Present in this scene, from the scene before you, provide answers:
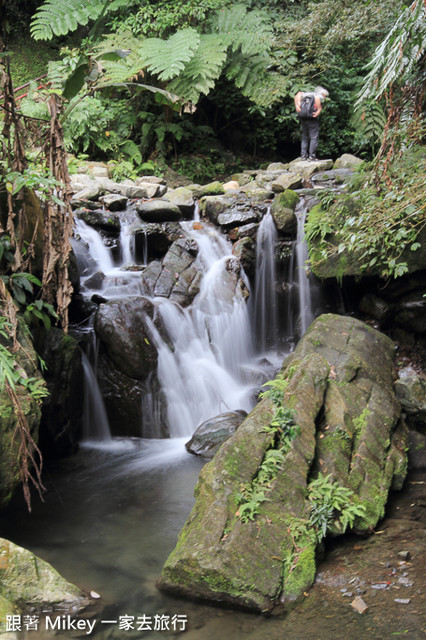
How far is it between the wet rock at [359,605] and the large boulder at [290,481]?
1.09 ft

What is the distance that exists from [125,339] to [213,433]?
5.31ft

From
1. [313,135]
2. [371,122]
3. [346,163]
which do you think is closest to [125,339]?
[346,163]

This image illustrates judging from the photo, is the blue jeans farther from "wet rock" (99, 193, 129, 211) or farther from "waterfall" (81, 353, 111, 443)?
"waterfall" (81, 353, 111, 443)

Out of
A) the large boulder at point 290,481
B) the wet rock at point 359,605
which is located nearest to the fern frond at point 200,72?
the large boulder at point 290,481

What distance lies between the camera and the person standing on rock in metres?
12.7

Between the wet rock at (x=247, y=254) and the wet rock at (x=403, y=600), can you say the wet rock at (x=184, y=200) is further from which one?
the wet rock at (x=403, y=600)

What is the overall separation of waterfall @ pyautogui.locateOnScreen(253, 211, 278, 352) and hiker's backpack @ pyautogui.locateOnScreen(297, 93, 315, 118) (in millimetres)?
5155

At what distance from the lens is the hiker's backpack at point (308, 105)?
1270 cm

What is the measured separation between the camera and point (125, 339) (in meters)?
6.78

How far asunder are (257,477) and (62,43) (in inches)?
641

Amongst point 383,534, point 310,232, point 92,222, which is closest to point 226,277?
point 310,232

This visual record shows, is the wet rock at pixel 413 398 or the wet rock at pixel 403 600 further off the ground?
the wet rock at pixel 413 398

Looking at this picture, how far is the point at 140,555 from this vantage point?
4195 mm

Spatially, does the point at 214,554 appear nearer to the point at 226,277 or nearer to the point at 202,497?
the point at 202,497
